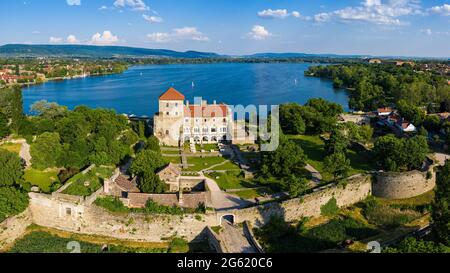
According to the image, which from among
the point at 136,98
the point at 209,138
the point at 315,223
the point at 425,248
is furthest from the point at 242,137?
the point at 136,98

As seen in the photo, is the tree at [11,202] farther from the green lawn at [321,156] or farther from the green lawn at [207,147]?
the green lawn at [321,156]

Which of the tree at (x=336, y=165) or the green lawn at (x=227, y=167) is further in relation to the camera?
the green lawn at (x=227, y=167)

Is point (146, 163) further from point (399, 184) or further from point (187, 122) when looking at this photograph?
point (399, 184)

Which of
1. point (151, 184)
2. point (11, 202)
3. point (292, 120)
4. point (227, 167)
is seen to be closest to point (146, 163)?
point (151, 184)

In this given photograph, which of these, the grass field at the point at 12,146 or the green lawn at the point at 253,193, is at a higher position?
the grass field at the point at 12,146

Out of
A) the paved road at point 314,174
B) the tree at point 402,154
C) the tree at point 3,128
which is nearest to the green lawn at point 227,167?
the paved road at point 314,174

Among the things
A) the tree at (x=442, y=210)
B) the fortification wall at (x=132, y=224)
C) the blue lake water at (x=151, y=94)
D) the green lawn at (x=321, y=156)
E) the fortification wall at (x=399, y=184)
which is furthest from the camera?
the blue lake water at (x=151, y=94)

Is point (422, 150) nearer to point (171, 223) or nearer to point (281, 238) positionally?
point (281, 238)

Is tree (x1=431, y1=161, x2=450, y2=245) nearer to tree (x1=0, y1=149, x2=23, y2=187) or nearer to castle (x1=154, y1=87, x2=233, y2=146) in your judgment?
castle (x1=154, y1=87, x2=233, y2=146)
